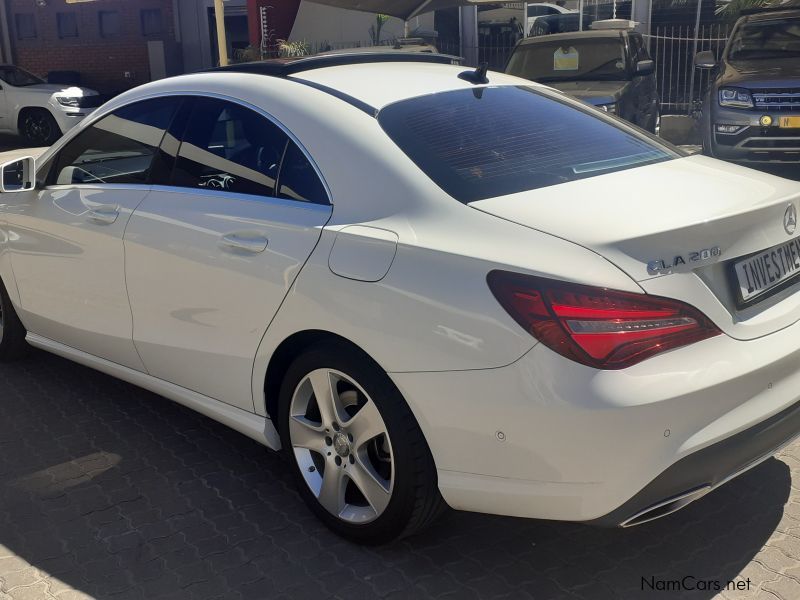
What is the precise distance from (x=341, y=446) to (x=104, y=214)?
5.35 ft

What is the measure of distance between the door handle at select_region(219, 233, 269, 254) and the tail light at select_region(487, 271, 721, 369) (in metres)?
1.10

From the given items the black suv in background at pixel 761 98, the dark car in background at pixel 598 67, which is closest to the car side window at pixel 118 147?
the black suv in background at pixel 761 98

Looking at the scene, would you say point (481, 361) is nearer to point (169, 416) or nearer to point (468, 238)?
point (468, 238)

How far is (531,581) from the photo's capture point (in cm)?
301

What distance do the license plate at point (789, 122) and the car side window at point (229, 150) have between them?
7406 millimetres

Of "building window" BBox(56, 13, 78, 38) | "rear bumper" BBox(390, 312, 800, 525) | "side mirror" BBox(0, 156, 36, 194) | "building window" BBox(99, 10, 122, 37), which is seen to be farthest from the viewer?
"building window" BBox(56, 13, 78, 38)

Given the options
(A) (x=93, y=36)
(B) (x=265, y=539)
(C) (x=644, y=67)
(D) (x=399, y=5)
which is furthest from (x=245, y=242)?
(A) (x=93, y=36)

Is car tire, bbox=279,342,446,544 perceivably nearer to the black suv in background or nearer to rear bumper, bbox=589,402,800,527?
rear bumper, bbox=589,402,800,527

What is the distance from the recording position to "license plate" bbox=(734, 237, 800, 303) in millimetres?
2770

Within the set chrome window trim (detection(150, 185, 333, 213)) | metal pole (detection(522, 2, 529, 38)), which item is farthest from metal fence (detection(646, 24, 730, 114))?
chrome window trim (detection(150, 185, 333, 213))

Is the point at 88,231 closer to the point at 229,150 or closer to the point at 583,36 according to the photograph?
the point at 229,150

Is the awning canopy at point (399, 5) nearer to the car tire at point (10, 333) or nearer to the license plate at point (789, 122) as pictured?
the license plate at point (789, 122)

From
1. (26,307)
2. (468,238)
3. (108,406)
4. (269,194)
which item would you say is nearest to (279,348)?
(269,194)

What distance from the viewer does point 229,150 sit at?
12.0ft
